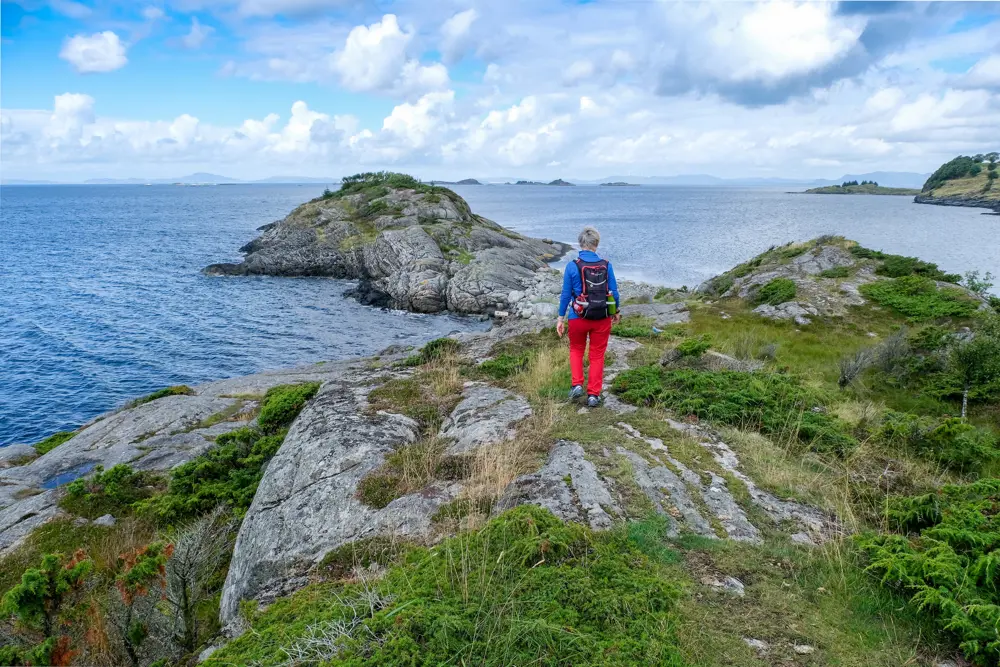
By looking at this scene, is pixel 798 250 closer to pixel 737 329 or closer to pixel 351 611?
pixel 737 329

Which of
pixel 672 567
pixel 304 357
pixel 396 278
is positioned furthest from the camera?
pixel 396 278

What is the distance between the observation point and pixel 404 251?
46594 mm

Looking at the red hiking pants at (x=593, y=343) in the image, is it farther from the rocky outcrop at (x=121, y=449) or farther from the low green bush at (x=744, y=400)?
the rocky outcrop at (x=121, y=449)

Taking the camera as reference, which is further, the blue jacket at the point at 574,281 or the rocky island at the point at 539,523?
the blue jacket at the point at 574,281

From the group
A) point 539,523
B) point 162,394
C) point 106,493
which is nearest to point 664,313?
point 539,523

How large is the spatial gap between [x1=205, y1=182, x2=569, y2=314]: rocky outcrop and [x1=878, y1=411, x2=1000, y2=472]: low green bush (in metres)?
32.0

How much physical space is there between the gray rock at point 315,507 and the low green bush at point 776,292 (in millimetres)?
16864

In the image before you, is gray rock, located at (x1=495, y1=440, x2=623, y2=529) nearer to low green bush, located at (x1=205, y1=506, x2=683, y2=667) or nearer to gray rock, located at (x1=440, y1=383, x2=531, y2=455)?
low green bush, located at (x1=205, y1=506, x2=683, y2=667)

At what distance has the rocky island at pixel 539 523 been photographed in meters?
4.00

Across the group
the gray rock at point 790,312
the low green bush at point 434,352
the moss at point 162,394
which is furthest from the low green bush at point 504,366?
the moss at point 162,394

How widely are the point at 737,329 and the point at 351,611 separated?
16390 millimetres

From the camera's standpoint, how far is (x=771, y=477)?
6.71 m

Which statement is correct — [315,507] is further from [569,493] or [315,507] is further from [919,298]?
[919,298]

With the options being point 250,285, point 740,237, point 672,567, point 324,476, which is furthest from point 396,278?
point 740,237
